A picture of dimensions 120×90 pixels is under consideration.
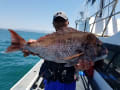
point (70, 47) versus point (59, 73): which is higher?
point (70, 47)

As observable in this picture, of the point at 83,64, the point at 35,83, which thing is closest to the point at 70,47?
the point at 83,64

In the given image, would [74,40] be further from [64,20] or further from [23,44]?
[23,44]

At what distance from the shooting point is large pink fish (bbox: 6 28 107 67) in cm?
143

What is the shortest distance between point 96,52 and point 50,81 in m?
0.92

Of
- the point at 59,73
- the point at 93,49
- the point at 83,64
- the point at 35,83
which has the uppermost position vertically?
the point at 93,49

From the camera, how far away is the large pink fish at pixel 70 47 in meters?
1.43

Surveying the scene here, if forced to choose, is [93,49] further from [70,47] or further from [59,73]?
[59,73]

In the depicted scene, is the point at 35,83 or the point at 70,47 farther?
the point at 35,83

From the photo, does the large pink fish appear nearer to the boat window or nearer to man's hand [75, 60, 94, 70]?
man's hand [75, 60, 94, 70]

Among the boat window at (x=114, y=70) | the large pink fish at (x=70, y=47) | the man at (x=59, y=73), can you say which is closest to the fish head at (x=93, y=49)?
the large pink fish at (x=70, y=47)

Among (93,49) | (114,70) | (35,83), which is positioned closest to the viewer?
(93,49)

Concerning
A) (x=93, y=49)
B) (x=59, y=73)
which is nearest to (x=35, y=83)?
(x=59, y=73)

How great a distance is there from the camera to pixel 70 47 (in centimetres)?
144

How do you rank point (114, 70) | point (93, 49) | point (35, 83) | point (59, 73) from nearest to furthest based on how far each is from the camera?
point (93, 49) < point (59, 73) < point (114, 70) < point (35, 83)
